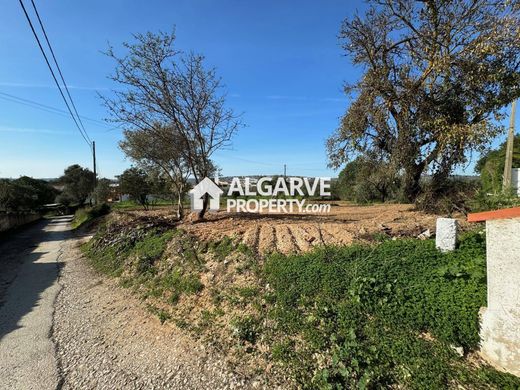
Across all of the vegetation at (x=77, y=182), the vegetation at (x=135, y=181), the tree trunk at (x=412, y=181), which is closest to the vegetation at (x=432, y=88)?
the tree trunk at (x=412, y=181)

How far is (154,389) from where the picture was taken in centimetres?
289

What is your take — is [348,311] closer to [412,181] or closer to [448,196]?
[448,196]

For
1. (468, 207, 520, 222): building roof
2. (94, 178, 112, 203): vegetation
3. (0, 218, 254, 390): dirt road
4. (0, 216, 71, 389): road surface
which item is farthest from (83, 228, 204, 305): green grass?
(94, 178, 112, 203): vegetation

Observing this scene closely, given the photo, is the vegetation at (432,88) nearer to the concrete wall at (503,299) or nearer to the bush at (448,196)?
the bush at (448,196)

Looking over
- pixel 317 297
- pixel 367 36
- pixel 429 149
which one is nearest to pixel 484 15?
pixel 367 36

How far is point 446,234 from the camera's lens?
3953mm

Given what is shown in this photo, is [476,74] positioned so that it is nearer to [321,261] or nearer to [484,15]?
[484,15]

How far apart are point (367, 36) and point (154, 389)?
915 centimetres

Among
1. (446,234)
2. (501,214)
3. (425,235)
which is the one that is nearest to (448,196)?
(425,235)

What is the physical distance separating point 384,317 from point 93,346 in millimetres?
3835

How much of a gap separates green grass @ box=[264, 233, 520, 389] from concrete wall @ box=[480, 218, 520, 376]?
0.44 feet

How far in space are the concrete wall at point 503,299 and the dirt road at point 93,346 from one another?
93.1 inches

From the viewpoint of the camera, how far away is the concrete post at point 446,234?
3.89 meters

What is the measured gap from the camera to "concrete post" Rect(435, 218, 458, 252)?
153 inches
